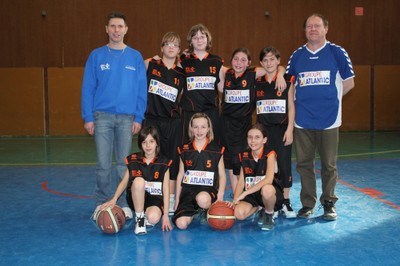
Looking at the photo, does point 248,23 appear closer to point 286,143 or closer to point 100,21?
point 100,21

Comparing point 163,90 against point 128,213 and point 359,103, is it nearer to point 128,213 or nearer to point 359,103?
point 128,213

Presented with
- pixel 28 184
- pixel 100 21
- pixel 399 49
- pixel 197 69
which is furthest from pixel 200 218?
pixel 399 49

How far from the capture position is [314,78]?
15.9 feet

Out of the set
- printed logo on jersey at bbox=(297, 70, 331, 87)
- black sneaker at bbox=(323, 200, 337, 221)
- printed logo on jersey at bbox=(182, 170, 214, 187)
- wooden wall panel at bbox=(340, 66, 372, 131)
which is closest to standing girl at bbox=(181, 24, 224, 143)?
printed logo on jersey at bbox=(182, 170, 214, 187)

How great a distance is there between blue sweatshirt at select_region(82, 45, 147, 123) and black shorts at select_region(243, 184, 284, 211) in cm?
144

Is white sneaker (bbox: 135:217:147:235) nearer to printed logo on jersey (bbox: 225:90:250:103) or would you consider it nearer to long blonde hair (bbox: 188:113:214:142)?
long blonde hair (bbox: 188:113:214:142)

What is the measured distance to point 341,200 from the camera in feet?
17.8

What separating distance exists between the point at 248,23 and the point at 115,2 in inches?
155

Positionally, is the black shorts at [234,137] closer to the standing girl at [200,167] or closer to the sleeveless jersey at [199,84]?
the sleeveless jersey at [199,84]

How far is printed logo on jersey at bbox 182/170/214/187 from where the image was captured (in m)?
4.74

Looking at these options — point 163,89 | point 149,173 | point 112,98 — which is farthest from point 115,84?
point 149,173

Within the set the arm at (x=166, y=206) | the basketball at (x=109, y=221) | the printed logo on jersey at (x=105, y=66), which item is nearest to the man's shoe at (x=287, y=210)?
the arm at (x=166, y=206)

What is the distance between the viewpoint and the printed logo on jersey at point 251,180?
470 cm

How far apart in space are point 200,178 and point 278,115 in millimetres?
1095
